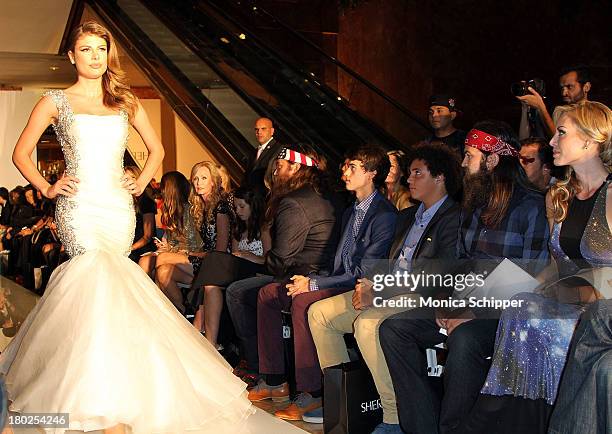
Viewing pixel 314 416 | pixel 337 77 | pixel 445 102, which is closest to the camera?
pixel 314 416

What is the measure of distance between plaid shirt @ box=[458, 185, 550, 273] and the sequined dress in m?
0.26

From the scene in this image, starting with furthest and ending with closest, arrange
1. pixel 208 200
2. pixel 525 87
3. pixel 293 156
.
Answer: pixel 208 200 → pixel 525 87 → pixel 293 156

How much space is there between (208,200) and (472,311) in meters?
2.57

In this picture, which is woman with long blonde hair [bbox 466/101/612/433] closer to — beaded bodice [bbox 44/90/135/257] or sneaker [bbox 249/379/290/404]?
sneaker [bbox 249/379/290/404]

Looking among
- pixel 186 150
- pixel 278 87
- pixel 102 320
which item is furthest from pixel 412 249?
pixel 186 150

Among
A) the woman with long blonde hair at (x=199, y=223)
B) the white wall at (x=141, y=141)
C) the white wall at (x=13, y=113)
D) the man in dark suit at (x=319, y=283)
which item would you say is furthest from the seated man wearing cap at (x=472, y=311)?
the white wall at (x=141, y=141)

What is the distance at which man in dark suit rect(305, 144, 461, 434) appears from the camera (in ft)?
12.1

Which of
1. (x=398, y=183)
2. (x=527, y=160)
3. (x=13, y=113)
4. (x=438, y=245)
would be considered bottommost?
(x=438, y=245)

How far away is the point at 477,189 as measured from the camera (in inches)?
139

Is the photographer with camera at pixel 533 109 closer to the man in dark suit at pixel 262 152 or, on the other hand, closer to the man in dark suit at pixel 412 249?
the man in dark suit at pixel 412 249

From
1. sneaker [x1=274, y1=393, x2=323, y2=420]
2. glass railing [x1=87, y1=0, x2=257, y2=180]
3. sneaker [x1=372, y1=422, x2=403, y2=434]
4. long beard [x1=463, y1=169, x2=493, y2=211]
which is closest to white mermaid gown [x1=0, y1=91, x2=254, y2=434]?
sneaker [x1=274, y1=393, x2=323, y2=420]

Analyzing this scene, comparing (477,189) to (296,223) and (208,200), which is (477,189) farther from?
(208,200)

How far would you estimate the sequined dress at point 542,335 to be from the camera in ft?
9.48

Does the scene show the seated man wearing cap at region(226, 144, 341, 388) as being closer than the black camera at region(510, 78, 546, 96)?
Yes
